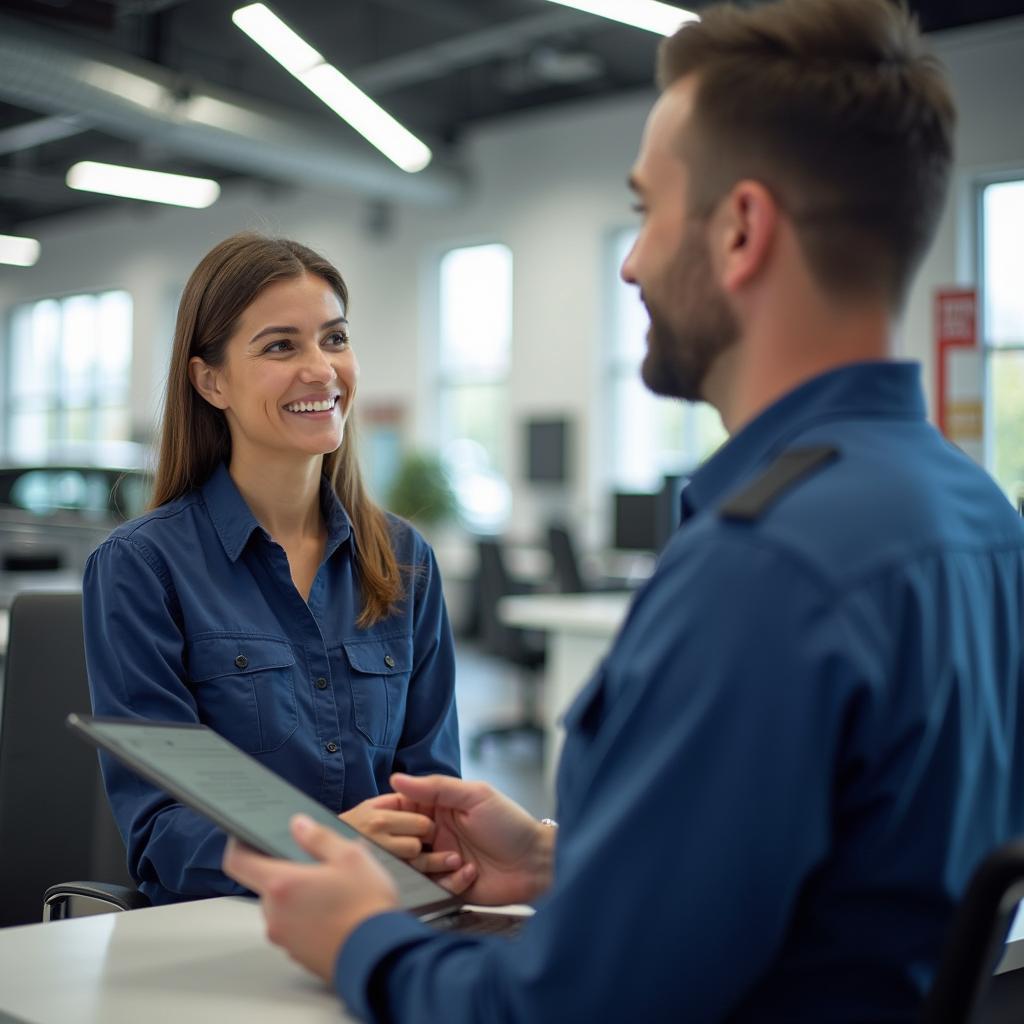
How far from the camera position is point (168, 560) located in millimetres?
1688

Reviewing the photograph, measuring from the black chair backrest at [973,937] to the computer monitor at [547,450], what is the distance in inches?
375

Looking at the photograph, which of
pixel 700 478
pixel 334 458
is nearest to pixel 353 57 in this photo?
pixel 334 458

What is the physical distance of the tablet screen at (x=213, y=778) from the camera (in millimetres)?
960

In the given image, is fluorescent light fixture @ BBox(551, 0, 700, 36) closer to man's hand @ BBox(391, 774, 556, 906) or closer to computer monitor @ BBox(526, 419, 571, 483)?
computer monitor @ BBox(526, 419, 571, 483)

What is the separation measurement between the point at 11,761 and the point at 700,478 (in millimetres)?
1386

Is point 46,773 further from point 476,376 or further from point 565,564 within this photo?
point 476,376

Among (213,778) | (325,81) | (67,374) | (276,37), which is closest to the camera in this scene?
(213,778)

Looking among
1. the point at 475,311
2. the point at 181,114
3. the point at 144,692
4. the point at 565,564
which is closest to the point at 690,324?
the point at 144,692

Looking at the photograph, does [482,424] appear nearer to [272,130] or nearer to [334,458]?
[272,130]

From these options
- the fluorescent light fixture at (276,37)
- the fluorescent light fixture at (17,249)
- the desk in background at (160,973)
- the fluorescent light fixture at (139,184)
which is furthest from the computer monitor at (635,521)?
the fluorescent light fixture at (17,249)

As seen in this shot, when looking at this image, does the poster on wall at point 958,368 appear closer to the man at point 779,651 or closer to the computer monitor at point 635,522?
the computer monitor at point 635,522

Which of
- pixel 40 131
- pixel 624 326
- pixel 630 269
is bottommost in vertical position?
pixel 630 269

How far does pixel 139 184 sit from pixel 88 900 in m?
8.69

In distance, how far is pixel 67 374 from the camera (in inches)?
607
